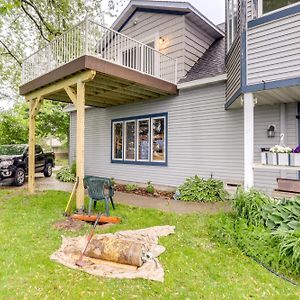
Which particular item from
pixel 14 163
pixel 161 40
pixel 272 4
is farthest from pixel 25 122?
pixel 272 4

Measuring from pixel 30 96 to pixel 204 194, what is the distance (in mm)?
6399

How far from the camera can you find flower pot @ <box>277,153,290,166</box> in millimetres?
4496

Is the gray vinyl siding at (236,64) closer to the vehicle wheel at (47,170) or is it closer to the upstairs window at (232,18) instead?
the upstairs window at (232,18)

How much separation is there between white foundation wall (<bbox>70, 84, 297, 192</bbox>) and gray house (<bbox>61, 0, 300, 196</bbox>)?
0.03 meters

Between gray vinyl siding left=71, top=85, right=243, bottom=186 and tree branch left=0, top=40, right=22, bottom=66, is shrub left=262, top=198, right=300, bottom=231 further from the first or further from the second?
tree branch left=0, top=40, right=22, bottom=66

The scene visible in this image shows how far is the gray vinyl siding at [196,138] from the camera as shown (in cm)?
747

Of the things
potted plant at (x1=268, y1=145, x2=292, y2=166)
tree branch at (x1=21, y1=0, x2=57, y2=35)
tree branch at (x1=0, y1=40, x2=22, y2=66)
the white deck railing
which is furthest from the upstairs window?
tree branch at (x1=0, y1=40, x2=22, y2=66)

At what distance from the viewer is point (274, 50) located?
475cm

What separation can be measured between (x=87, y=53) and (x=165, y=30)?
4544 mm

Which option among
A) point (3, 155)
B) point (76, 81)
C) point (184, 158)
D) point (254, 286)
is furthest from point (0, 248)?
point (3, 155)

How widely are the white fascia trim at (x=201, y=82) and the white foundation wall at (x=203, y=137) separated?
8.0 inches

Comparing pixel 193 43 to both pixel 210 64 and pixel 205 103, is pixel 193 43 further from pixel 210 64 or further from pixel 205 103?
pixel 205 103

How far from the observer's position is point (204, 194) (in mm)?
7422

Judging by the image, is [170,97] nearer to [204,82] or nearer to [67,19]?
[204,82]
